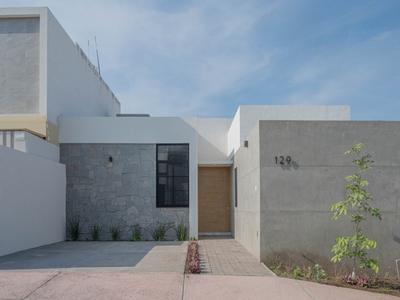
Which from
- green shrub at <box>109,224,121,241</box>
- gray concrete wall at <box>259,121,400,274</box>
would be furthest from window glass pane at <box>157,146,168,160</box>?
gray concrete wall at <box>259,121,400,274</box>

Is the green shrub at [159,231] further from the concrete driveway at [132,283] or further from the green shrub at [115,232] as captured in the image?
the concrete driveway at [132,283]

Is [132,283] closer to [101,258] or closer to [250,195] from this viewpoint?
[101,258]

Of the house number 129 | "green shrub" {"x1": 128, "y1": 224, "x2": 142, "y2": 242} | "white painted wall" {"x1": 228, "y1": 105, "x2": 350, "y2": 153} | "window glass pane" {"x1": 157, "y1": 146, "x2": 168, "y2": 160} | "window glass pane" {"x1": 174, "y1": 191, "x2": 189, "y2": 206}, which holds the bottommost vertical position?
"green shrub" {"x1": 128, "y1": 224, "x2": 142, "y2": 242}

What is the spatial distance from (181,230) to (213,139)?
4111mm

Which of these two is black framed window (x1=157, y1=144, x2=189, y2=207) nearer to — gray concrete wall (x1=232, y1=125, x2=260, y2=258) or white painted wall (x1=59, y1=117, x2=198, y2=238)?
white painted wall (x1=59, y1=117, x2=198, y2=238)

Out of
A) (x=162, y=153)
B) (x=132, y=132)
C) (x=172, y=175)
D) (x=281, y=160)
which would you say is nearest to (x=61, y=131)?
(x=132, y=132)

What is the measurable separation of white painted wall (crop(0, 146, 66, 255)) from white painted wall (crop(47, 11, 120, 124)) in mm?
A: 1870

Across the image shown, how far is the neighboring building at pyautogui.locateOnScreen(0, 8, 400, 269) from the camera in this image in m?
6.28

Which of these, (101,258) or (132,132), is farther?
(132,132)

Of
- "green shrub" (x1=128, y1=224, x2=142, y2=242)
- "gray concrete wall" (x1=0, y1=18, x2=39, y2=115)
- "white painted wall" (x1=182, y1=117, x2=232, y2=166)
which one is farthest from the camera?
"white painted wall" (x1=182, y1=117, x2=232, y2=166)

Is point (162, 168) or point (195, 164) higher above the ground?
point (195, 164)

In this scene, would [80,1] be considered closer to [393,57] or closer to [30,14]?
[30,14]

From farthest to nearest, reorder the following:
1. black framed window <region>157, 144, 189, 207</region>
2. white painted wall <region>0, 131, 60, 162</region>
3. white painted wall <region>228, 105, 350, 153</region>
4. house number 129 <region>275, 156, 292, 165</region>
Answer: white painted wall <region>228, 105, 350, 153</region>
black framed window <region>157, 144, 189, 207</region>
white painted wall <region>0, 131, 60, 162</region>
house number 129 <region>275, 156, 292, 165</region>

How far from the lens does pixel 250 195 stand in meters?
7.59
